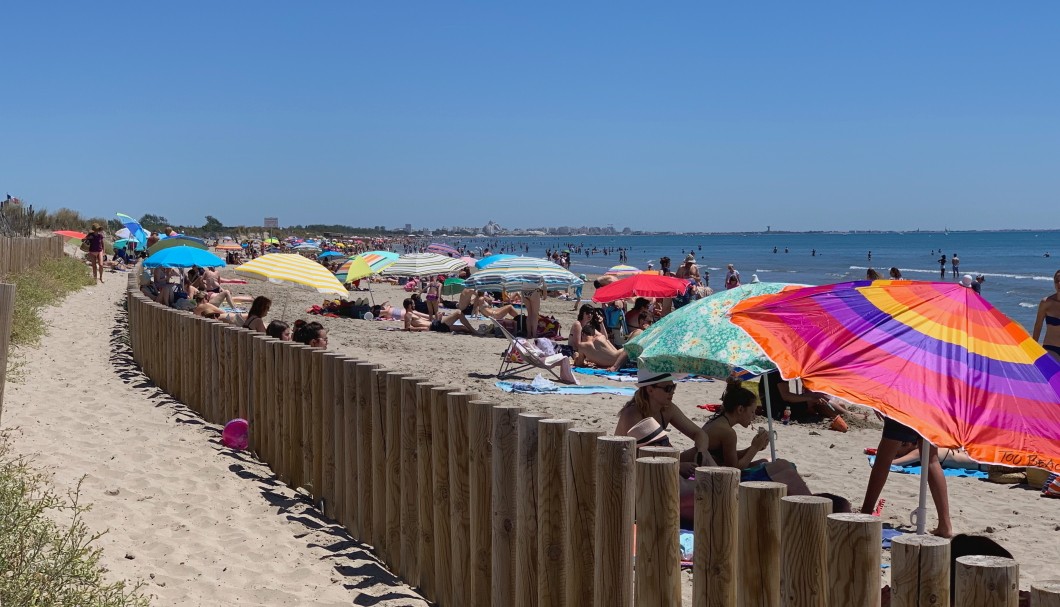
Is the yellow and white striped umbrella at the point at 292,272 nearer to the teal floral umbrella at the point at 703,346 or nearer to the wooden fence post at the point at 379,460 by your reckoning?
the teal floral umbrella at the point at 703,346

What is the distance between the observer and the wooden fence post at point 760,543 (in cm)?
255

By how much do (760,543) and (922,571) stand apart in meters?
0.47

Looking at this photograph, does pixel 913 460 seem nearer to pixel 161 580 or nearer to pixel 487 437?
pixel 487 437

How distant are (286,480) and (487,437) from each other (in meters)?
2.81

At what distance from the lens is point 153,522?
503 cm

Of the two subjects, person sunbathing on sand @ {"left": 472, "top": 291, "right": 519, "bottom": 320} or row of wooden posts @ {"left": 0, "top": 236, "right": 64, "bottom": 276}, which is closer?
row of wooden posts @ {"left": 0, "top": 236, "right": 64, "bottom": 276}

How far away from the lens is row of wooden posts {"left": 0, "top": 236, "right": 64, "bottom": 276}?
736 inches

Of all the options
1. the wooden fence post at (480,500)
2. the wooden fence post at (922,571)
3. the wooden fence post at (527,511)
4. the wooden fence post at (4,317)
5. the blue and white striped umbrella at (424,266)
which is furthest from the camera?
the blue and white striped umbrella at (424,266)

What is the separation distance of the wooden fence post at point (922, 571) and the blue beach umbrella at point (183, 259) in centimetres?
1420

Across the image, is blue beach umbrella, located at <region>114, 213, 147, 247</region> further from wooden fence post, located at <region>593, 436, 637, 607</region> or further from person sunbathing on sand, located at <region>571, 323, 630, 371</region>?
wooden fence post, located at <region>593, 436, 637, 607</region>

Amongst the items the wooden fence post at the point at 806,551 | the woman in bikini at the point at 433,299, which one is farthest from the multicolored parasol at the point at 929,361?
the woman in bikini at the point at 433,299

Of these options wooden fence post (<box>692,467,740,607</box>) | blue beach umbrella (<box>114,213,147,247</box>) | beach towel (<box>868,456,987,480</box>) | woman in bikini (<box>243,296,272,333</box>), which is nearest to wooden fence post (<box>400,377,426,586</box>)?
wooden fence post (<box>692,467,740,607</box>)

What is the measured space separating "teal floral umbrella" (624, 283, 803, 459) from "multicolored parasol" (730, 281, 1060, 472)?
1312mm

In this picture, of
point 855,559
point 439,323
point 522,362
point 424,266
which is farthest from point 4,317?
point 424,266
